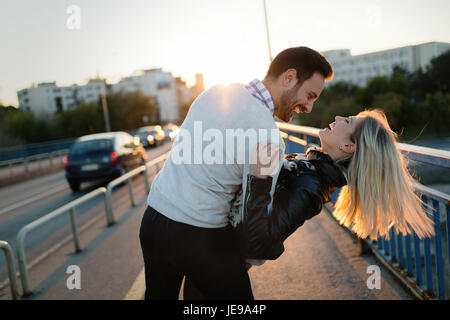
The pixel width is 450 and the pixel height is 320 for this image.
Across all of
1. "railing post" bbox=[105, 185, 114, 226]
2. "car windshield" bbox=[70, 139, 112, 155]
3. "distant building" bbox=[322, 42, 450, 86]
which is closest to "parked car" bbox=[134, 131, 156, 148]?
"car windshield" bbox=[70, 139, 112, 155]

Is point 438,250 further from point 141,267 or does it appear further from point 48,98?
point 48,98

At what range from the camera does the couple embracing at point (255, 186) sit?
5.52ft

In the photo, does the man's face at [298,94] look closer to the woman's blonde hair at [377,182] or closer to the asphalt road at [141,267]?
the woman's blonde hair at [377,182]

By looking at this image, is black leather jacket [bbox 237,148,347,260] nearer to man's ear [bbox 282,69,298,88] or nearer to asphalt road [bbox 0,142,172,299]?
man's ear [bbox 282,69,298,88]

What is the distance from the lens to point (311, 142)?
634 centimetres

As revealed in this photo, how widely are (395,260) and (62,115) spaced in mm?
50377

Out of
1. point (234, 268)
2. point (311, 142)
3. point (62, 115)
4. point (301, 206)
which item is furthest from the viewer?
point (62, 115)

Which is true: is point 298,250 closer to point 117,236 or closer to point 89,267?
point 89,267

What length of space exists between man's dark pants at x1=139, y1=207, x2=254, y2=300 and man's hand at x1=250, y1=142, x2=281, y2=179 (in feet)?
1.22

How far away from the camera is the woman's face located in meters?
1.99

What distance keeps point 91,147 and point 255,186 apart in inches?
494

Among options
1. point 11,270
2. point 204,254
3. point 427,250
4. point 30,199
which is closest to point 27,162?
point 30,199
